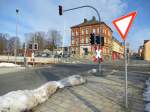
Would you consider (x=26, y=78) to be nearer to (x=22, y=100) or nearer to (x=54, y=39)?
(x=22, y=100)

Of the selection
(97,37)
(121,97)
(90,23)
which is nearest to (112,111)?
(121,97)

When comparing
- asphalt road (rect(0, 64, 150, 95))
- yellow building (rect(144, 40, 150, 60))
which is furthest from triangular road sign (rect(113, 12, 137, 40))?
yellow building (rect(144, 40, 150, 60))

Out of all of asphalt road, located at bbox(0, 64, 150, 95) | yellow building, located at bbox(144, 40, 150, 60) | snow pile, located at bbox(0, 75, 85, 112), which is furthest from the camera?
yellow building, located at bbox(144, 40, 150, 60)

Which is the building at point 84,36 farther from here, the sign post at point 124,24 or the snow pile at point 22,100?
the sign post at point 124,24

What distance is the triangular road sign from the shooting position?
6527 millimetres

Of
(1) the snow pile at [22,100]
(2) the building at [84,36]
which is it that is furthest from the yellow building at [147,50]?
(1) the snow pile at [22,100]

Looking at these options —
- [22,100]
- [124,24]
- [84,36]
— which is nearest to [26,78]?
[22,100]

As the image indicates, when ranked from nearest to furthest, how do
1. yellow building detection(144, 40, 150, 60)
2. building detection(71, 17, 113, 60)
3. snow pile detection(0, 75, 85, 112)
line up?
snow pile detection(0, 75, 85, 112)
yellow building detection(144, 40, 150, 60)
building detection(71, 17, 113, 60)

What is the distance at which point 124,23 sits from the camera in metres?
6.63

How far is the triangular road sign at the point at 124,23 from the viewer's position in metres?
6.53

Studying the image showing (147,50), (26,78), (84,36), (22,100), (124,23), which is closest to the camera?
(22,100)

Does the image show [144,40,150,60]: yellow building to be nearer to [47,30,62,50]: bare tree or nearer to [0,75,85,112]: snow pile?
[47,30,62,50]: bare tree

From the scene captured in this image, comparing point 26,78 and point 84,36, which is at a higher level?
point 84,36

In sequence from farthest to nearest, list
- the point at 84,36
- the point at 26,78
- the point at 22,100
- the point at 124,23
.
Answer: the point at 84,36 < the point at 26,78 < the point at 124,23 < the point at 22,100
